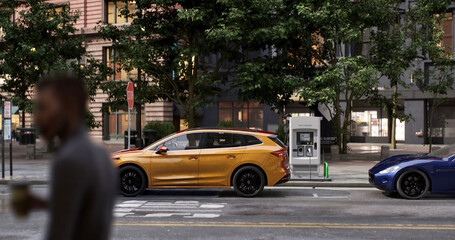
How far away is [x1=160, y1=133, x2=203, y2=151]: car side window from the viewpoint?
12398 mm

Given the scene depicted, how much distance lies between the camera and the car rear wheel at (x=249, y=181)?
12242mm

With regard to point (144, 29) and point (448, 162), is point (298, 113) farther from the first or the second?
point (448, 162)

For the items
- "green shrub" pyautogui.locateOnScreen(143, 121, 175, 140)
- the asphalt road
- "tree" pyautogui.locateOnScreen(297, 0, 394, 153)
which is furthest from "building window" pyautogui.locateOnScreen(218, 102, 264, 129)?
the asphalt road

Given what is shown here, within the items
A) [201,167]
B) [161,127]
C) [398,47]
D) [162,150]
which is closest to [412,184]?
[201,167]

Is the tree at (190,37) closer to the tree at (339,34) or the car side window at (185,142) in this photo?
the tree at (339,34)

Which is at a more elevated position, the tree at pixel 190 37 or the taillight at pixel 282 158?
the tree at pixel 190 37

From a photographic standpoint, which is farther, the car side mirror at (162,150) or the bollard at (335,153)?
the bollard at (335,153)

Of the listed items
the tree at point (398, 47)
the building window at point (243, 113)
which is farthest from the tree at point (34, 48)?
the building window at point (243, 113)

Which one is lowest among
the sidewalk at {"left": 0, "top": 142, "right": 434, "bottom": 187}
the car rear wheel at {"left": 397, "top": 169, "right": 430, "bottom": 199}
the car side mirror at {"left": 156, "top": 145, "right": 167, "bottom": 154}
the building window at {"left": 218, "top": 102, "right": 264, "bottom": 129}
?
the sidewalk at {"left": 0, "top": 142, "right": 434, "bottom": 187}

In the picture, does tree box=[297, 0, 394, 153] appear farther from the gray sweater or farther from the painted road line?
the gray sweater

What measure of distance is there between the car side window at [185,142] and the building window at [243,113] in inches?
1076

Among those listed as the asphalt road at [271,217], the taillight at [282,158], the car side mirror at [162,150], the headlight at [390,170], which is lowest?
the asphalt road at [271,217]

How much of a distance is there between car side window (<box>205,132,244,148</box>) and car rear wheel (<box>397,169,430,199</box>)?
3737 millimetres

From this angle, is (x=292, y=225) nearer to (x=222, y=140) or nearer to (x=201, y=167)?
(x=201, y=167)
